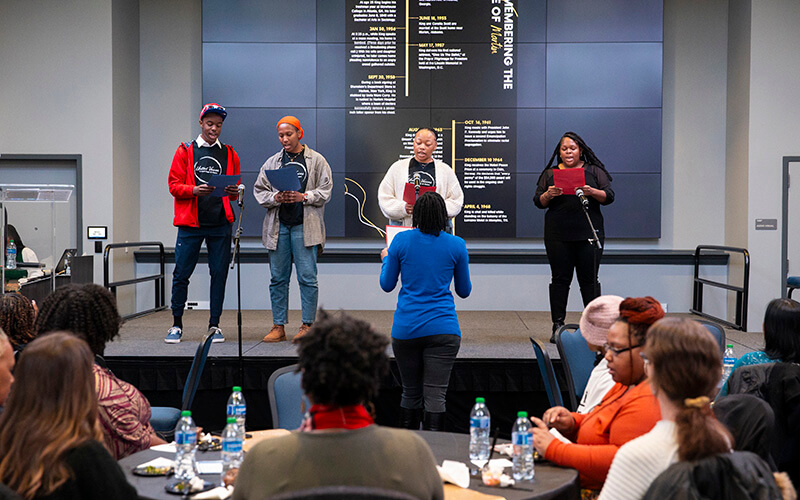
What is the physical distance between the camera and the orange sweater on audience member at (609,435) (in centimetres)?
232

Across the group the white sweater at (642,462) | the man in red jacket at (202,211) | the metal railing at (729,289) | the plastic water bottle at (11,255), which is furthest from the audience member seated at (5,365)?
the metal railing at (729,289)

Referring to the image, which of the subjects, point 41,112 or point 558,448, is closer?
point 558,448

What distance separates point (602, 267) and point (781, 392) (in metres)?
5.05

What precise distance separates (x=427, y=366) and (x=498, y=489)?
1.75m

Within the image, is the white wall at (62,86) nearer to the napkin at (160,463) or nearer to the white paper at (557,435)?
the napkin at (160,463)

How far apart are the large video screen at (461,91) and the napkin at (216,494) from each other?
5.80 metres

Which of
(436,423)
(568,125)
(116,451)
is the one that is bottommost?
(436,423)

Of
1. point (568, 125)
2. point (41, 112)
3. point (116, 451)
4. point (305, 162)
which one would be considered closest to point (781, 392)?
point (116, 451)

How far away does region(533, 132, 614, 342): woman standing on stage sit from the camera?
567 cm

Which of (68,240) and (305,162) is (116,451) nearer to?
(305,162)

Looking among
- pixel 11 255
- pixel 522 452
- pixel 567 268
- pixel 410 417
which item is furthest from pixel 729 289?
pixel 11 255

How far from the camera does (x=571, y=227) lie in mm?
5688

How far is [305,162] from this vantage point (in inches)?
226

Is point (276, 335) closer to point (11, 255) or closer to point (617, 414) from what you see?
point (11, 255)
